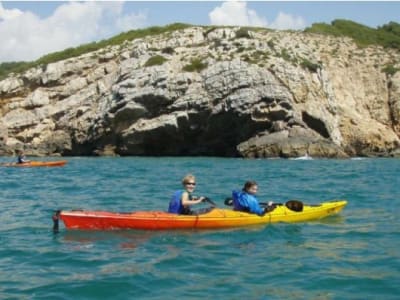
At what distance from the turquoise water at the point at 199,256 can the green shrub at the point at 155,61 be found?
29576mm

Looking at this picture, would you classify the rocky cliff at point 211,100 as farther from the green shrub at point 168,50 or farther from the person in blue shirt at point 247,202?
the person in blue shirt at point 247,202

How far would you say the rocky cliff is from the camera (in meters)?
43.0

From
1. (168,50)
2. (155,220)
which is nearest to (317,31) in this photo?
(168,50)

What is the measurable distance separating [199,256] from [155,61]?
39521mm

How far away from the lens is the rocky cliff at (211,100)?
141 ft

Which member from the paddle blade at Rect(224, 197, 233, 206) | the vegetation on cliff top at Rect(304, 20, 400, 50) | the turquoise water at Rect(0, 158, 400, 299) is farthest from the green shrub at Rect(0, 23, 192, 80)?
the paddle blade at Rect(224, 197, 233, 206)

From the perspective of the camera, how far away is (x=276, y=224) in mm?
13891

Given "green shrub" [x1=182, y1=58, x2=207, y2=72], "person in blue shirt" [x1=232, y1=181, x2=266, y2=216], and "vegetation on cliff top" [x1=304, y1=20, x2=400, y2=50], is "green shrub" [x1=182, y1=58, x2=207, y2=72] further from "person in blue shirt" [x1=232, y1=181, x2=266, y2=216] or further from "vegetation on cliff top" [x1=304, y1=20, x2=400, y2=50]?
"person in blue shirt" [x1=232, y1=181, x2=266, y2=216]

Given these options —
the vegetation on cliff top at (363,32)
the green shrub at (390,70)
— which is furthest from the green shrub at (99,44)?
the green shrub at (390,70)

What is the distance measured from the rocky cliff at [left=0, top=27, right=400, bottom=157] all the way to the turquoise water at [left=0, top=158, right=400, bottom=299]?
23341 mm

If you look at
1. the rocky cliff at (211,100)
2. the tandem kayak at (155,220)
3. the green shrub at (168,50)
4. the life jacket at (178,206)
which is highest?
the green shrub at (168,50)

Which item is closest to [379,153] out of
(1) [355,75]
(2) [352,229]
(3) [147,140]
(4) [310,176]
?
(1) [355,75]

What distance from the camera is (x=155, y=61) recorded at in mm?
48938

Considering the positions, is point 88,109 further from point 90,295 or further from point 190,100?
point 90,295
